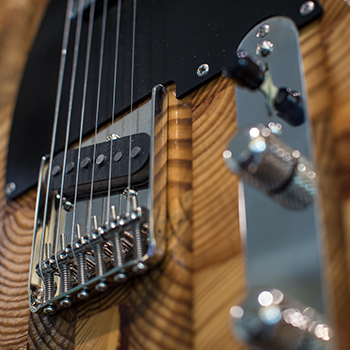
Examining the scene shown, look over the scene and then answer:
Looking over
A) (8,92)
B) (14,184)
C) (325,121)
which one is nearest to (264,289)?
(325,121)

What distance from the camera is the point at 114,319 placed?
0.57 metres

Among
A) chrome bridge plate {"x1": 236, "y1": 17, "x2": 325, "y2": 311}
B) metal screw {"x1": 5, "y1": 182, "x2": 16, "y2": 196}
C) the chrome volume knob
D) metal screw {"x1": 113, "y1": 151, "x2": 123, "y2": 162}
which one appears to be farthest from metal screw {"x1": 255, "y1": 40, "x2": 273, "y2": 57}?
metal screw {"x1": 5, "y1": 182, "x2": 16, "y2": 196}

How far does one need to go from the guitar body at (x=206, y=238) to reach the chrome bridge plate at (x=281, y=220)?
0.01 m

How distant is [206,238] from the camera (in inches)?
20.7

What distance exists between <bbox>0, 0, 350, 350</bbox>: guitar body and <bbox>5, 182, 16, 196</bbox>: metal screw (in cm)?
27

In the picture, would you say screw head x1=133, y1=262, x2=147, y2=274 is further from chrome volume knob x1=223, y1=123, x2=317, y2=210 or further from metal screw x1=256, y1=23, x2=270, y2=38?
metal screw x1=256, y1=23, x2=270, y2=38

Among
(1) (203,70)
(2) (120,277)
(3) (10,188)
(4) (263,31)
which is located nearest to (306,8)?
(4) (263,31)

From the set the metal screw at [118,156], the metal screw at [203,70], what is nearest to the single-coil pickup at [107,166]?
the metal screw at [118,156]

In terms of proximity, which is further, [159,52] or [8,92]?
[8,92]

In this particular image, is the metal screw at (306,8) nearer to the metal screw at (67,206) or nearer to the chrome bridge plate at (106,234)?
the chrome bridge plate at (106,234)

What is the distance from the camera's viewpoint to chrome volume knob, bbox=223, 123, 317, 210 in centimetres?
43

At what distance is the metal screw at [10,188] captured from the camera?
2.94 feet

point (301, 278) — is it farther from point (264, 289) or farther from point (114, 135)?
point (114, 135)

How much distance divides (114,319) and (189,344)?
12 centimetres
